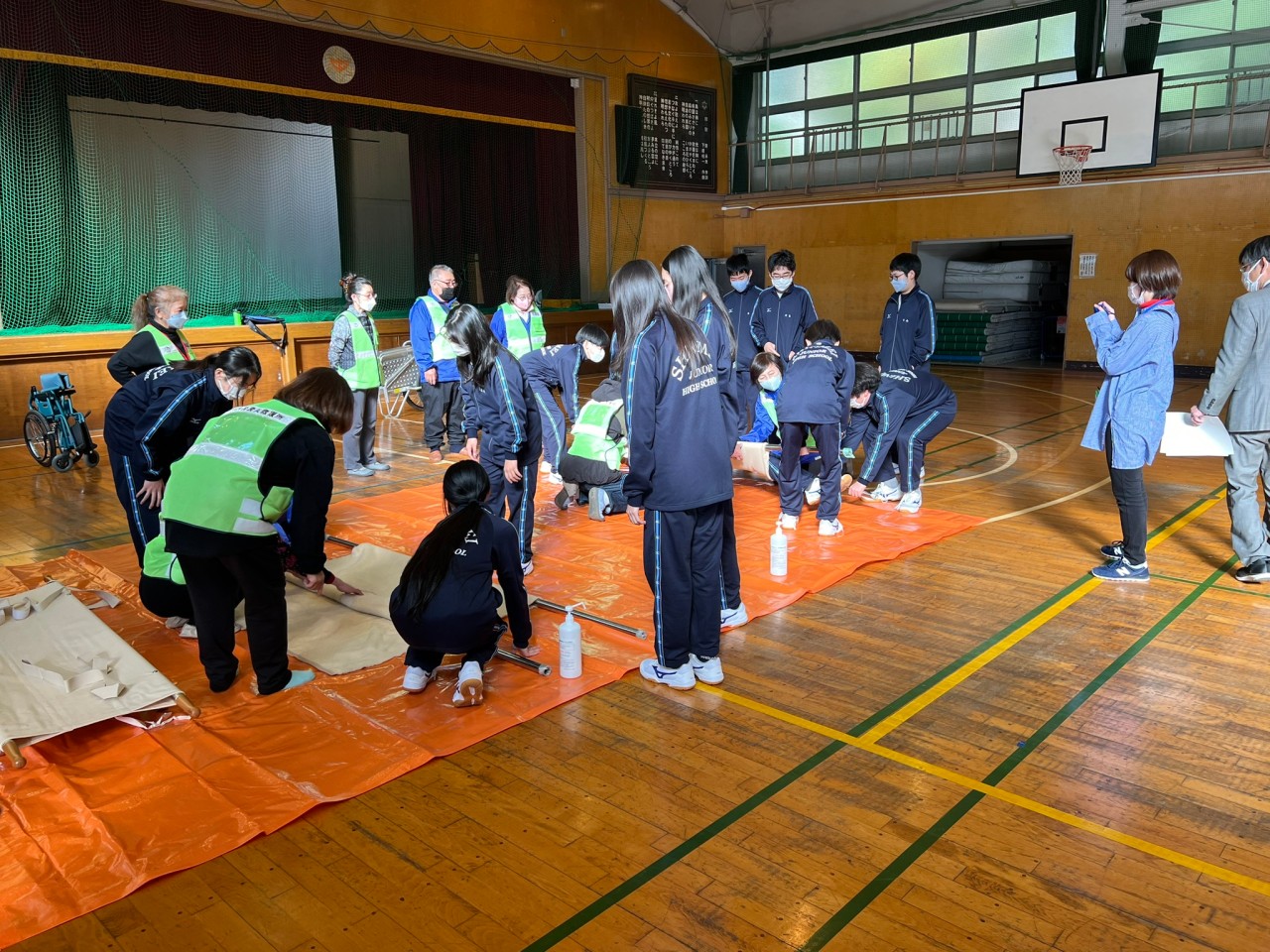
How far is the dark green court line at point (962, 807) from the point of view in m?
2.25

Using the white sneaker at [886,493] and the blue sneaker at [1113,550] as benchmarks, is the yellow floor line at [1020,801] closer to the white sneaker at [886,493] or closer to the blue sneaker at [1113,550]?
the blue sneaker at [1113,550]

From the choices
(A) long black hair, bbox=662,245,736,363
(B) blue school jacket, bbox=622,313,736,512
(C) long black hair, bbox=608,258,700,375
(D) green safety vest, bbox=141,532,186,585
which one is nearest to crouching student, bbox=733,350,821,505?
(A) long black hair, bbox=662,245,736,363

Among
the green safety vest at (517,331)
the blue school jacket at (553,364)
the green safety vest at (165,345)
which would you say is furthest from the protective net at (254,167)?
the blue school jacket at (553,364)

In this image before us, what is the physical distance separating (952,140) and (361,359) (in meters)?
11.7

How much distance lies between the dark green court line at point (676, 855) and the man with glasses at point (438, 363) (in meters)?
5.53

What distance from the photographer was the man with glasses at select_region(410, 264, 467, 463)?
800 centimetres

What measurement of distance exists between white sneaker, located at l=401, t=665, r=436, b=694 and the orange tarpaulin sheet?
49 millimetres

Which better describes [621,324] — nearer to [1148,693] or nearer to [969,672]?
[969,672]

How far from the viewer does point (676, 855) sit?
2.53m

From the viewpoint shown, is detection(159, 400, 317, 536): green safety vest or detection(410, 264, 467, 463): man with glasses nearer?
detection(159, 400, 317, 536): green safety vest

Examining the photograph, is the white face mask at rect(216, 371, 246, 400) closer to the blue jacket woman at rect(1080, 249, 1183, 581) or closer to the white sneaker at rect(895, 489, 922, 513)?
the blue jacket woman at rect(1080, 249, 1183, 581)

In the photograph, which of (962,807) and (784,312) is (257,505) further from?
(784,312)

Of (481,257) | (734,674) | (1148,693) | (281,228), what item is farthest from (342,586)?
(481,257)

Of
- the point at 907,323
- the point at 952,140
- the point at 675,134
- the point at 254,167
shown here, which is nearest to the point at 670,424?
the point at 907,323
